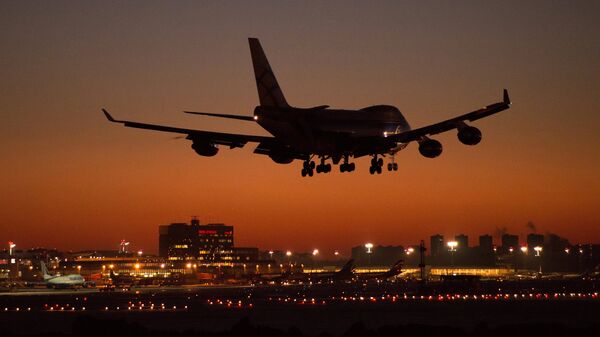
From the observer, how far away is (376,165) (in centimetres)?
7456

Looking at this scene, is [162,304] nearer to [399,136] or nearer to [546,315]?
[546,315]

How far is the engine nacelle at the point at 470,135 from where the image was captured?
69.8 metres

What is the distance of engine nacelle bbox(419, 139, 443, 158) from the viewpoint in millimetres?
72312

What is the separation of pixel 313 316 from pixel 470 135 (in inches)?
2098

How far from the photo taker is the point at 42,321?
10875 centimetres

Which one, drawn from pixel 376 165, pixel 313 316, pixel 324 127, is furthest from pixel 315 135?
pixel 313 316

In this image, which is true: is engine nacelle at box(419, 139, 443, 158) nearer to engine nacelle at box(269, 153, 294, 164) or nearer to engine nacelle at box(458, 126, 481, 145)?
engine nacelle at box(458, 126, 481, 145)

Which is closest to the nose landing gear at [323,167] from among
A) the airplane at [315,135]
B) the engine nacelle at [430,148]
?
the airplane at [315,135]

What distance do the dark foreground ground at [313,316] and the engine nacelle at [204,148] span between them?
16568 millimetres

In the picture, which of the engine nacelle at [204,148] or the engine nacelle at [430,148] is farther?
the engine nacelle at [430,148]

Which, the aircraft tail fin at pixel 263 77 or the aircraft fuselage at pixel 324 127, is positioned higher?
the aircraft tail fin at pixel 263 77

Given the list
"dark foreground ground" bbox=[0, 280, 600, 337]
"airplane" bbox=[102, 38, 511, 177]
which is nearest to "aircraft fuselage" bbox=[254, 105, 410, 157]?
"airplane" bbox=[102, 38, 511, 177]

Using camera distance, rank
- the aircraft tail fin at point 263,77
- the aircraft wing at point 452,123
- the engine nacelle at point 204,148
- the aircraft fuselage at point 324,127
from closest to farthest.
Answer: the aircraft wing at point 452,123 → the aircraft fuselage at point 324,127 → the engine nacelle at point 204,148 → the aircraft tail fin at point 263,77

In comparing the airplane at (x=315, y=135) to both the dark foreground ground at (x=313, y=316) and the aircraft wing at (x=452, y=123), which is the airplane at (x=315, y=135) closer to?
the aircraft wing at (x=452, y=123)
